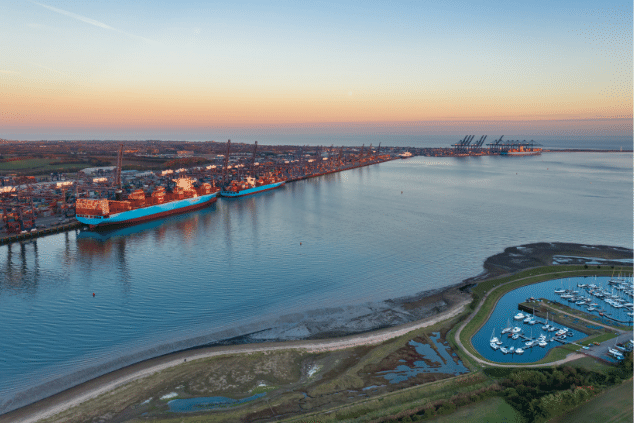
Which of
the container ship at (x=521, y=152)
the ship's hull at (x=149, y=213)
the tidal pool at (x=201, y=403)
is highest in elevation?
the container ship at (x=521, y=152)

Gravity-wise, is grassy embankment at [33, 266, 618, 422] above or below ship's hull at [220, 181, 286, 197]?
below

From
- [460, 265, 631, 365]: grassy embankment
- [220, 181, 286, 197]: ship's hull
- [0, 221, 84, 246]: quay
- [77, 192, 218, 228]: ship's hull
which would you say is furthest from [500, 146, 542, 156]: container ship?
[0, 221, 84, 246]: quay

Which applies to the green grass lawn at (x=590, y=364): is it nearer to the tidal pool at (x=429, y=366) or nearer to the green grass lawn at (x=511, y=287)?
the green grass lawn at (x=511, y=287)

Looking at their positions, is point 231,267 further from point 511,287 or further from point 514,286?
point 514,286

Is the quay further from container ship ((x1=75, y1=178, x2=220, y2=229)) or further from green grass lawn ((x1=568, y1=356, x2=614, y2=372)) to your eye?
green grass lawn ((x1=568, y1=356, x2=614, y2=372))

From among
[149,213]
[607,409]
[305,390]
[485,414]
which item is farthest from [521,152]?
[305,390]

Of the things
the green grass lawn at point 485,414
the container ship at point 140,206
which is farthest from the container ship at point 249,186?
the green grass lawn at point 485,414
